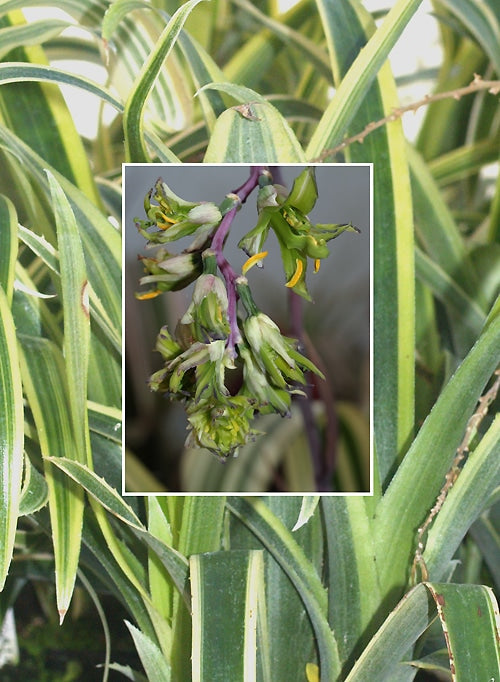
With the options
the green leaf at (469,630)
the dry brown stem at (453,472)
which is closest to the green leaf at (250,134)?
the dry brown stem at (453,472)

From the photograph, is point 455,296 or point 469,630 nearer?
point 469,630

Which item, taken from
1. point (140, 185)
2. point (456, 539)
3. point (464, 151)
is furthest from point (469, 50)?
point (456, 539)

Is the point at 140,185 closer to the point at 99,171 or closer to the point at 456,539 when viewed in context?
the point at 99,171

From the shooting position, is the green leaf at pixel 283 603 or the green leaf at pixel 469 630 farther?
the green leaf at pixel 283 603

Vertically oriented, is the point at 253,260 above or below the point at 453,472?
above

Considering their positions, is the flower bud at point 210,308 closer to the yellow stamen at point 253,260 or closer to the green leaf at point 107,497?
the yellow stamen at point 253,260

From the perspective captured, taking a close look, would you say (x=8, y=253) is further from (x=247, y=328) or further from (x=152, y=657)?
(x=152, y=657)

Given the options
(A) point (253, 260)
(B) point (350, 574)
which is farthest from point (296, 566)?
(A) point (253, 260)
